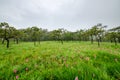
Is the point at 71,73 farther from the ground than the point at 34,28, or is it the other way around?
the point at 34,28

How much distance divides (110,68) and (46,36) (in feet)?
358

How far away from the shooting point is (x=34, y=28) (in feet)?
130

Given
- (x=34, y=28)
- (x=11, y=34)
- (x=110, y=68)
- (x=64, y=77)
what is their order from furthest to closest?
(x=34, y=28)
(x=11, y=34)
(x=110, y=68)
(x=64, y=77)

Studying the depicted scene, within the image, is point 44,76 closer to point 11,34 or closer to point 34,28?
point 11,34

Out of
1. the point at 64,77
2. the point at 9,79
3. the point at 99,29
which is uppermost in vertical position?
the point at 99,29

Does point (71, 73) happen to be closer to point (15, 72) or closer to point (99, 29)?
point (15, 72)

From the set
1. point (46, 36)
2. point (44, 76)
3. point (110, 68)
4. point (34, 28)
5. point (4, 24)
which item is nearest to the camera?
point (44, 76)

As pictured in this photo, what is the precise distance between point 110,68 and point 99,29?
37.7 m

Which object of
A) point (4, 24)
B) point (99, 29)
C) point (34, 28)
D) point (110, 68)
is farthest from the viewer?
point (34, 28)

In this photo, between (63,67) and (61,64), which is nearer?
(63,67)

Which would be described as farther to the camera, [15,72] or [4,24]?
[4,24]

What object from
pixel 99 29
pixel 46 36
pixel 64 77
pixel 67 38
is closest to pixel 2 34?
pixel 64 77

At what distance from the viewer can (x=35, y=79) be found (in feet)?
7.32

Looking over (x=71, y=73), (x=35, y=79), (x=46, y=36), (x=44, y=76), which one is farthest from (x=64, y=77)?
(x=46, y=36)
